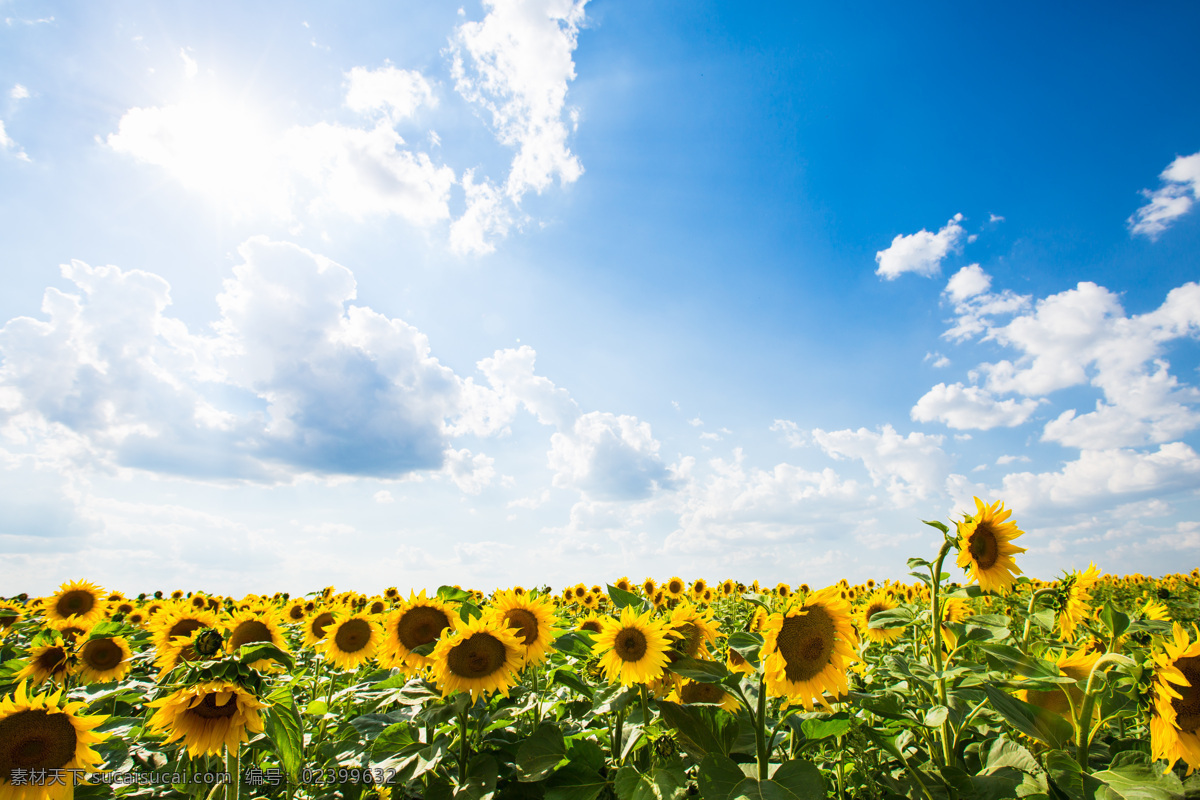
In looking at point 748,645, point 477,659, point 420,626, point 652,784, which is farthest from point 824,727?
point 420,626

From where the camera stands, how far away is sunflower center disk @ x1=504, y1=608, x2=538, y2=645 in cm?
418

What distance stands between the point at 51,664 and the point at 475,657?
5165 mm

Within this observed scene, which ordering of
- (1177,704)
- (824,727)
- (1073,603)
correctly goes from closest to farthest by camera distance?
1. (1177,704)
2. (824,727)
3. (1073,603)

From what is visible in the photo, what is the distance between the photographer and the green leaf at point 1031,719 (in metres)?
2.57

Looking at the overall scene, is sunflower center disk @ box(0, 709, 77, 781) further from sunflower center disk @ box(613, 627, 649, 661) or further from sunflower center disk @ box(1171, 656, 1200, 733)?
sunflower center disk @ box(1171, 656, 1200, 733)

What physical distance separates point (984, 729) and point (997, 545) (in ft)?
3.88

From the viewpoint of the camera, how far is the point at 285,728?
309cm

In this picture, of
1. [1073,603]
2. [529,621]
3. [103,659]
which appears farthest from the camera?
[103,659]

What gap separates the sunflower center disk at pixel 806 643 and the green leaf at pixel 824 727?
0.69 ft

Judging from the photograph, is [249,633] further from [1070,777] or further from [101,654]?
[1070,777]

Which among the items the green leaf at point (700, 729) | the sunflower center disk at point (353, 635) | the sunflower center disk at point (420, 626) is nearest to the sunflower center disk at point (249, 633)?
the sunflower center disk at point (353, 635)

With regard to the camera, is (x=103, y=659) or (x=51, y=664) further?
(x=103, y=659)

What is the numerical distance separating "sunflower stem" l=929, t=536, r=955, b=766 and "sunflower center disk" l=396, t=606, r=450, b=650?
11.6 ft

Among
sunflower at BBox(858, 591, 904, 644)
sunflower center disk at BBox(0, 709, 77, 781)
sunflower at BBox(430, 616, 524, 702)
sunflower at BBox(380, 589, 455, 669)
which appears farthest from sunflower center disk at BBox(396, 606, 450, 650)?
sunflower at BBox(858, 591, 904, 644)
